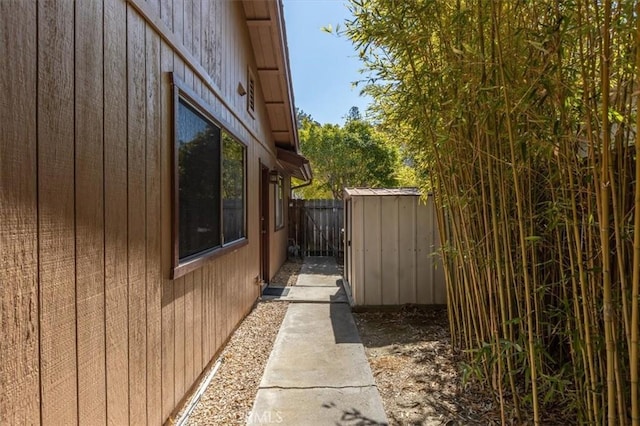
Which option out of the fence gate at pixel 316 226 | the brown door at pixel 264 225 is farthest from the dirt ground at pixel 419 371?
the fence gate at pixel 316 226

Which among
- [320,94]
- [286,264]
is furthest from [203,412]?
[320,94]

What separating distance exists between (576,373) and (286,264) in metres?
7.09

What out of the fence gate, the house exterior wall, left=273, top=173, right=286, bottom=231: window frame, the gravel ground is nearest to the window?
left=273, top=173, right=286, bottom=231: window frame

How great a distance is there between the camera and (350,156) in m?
12.4

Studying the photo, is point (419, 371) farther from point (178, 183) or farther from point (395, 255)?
point (178, 183)

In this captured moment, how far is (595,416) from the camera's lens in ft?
5.78

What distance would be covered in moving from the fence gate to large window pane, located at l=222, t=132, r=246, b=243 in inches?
215

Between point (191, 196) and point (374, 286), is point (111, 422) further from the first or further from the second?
point (374, 286)

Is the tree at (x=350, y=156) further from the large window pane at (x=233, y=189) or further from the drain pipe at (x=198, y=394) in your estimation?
the drain pipe at (x=198, y=394)

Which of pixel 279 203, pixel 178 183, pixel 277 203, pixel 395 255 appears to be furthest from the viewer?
pixel 279 203

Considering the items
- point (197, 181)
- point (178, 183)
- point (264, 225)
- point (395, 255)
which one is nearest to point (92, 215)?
point (178, 183)

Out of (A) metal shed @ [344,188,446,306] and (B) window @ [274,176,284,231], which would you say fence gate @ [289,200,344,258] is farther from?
(A) metal shed @ [344,188,446,306]

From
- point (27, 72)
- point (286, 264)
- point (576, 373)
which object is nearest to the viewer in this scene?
point (27, 72)

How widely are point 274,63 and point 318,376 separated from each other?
4.35 meters
